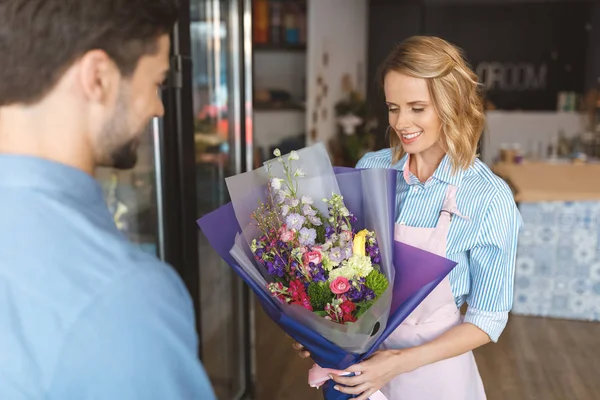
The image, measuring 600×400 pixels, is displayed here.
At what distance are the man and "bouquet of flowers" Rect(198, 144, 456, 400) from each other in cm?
50

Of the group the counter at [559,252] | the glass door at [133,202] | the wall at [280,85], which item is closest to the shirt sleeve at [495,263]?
the glass door at [133,202]

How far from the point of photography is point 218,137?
293 cm

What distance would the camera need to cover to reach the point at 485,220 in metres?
1.43

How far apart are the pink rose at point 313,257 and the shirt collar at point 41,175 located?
56cm

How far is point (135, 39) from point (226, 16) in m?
2.06

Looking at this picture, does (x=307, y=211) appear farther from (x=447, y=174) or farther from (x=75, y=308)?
(x=75, y=308)

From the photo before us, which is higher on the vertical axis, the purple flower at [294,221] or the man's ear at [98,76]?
the man's ear at [98,76]

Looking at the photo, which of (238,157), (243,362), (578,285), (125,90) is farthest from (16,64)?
(578,285)

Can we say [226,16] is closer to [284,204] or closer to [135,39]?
[284,204]

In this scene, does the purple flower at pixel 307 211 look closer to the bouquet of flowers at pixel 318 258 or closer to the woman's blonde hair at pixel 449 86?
the bouquet of flowers at pixel 318 258

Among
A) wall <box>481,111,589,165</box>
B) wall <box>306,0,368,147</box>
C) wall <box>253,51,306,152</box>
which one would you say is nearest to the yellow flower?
wall <box>306,0,368,147</box>

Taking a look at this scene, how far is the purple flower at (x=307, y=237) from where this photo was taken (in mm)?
1287

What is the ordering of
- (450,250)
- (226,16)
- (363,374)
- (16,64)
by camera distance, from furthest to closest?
(226,16) → (450,250) → (363,374) → (16,64)

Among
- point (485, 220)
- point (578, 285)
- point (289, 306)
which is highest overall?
point (485, 220)
